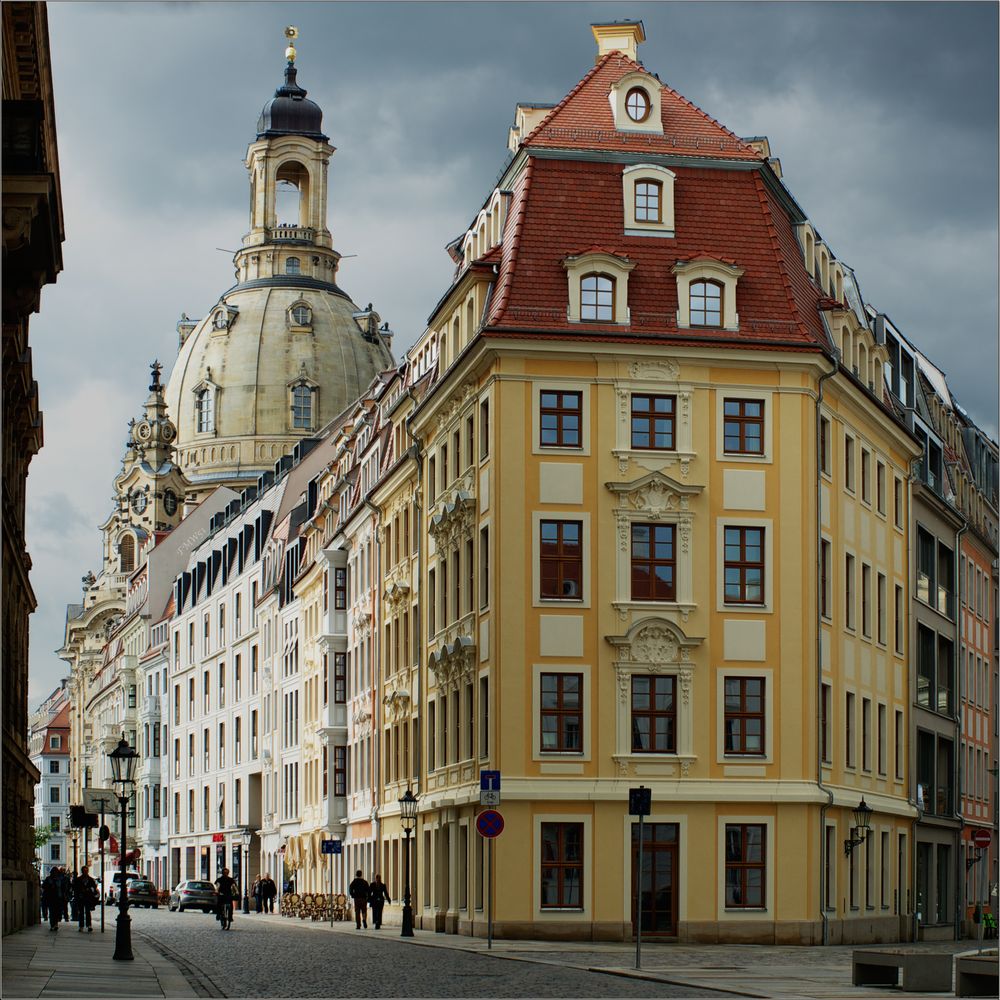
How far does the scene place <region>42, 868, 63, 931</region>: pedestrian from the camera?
6212 cm

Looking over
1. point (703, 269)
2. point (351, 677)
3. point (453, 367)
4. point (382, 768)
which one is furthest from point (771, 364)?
point (351, 677)

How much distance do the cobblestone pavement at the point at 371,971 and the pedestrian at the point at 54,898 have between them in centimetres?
681

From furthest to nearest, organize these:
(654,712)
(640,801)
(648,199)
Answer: (648,199) < (654,712) < (640,801)

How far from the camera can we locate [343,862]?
274 feet

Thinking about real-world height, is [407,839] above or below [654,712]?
below

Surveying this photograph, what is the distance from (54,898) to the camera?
210ft

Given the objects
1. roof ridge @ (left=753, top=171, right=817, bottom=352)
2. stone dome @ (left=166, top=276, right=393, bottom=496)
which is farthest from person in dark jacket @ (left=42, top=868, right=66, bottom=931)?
stone dome @ (left=166, top=276, right=393, bottom=496)

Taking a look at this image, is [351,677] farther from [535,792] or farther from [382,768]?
[535,792]

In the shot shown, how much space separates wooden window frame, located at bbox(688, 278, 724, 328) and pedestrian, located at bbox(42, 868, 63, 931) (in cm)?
2419

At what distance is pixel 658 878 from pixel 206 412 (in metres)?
150

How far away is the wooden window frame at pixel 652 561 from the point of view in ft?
179

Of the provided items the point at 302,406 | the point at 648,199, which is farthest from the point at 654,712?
the point at 302,406

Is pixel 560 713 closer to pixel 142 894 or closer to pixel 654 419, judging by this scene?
pixel 654 419

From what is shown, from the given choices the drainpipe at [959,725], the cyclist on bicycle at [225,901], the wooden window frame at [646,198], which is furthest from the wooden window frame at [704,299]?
the drainpipe at [959,725]
